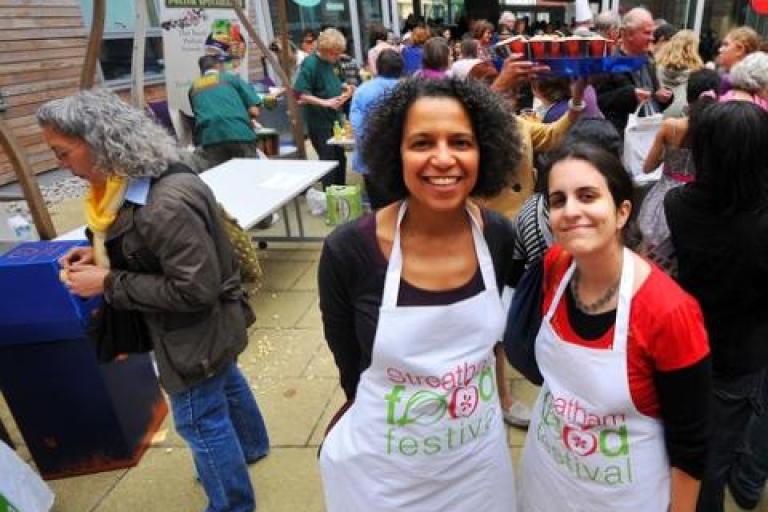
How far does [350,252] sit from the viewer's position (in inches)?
57.3

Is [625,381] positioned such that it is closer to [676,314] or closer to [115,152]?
[676,314]

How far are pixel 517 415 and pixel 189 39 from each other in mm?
4777

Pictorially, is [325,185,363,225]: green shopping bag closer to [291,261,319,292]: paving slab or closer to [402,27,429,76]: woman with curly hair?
[291,261,319,292]: paving slab

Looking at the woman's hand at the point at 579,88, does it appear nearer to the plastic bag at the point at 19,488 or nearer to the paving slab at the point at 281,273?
the plastic bag at the point at 19,488

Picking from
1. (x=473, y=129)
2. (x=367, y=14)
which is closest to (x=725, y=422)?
(x=473, y=129)

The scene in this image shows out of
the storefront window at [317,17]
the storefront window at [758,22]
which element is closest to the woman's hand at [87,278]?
the storefront window at [317,17]

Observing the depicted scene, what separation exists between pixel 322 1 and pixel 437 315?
12120mm

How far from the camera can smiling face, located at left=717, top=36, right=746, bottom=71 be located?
4.42 m

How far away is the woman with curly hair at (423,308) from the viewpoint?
1394 millimetres

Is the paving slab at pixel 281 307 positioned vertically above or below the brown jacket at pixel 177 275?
below

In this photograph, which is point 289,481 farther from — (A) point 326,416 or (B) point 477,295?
(B) point 477,295

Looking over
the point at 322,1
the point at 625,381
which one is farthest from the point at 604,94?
the point at 322,1

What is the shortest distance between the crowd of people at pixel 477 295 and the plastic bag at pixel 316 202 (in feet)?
13.6

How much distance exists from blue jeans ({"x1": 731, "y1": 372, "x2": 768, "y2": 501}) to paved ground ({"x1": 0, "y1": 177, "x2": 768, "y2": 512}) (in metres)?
0.10
